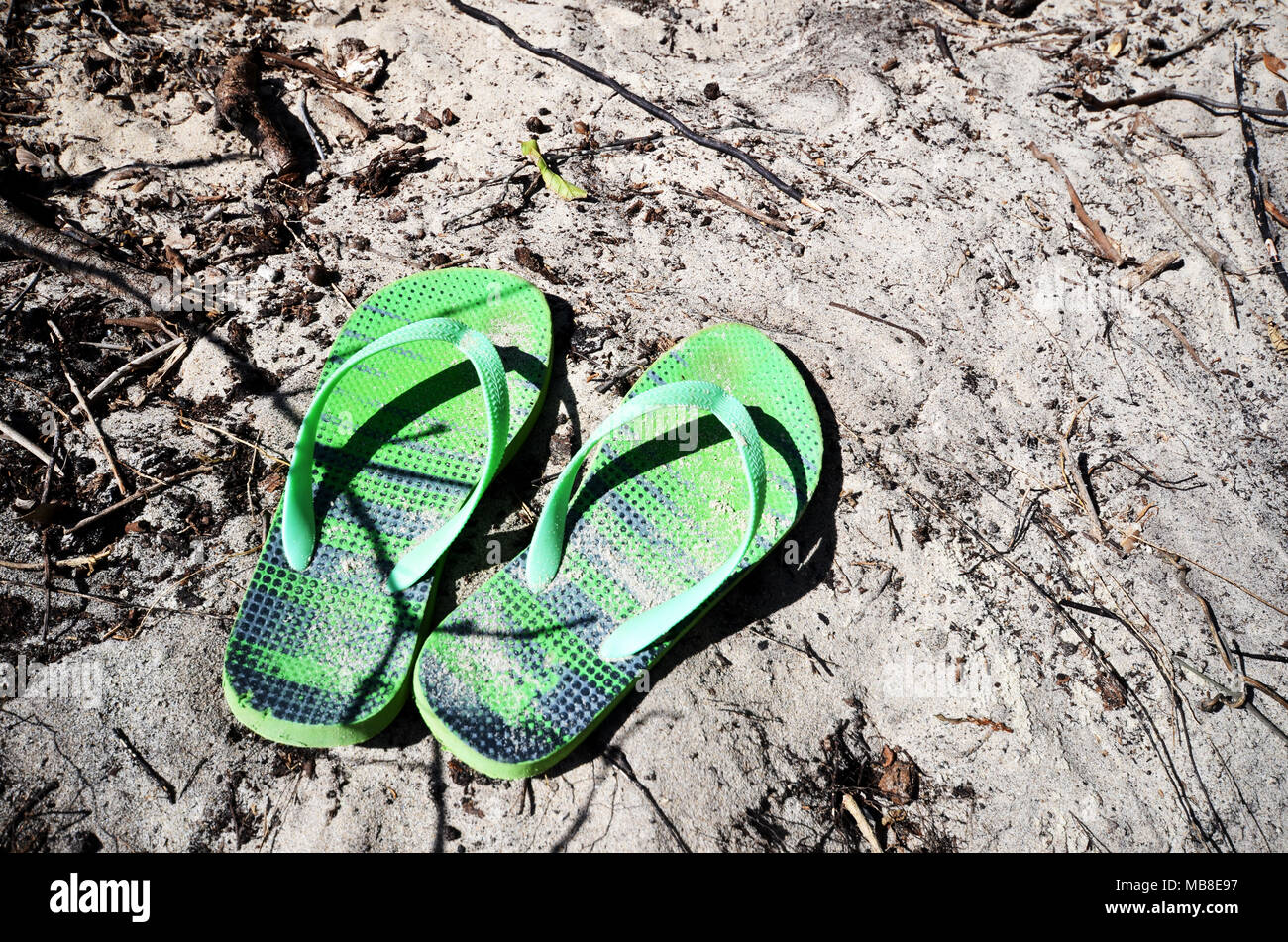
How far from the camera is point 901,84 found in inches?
90.5

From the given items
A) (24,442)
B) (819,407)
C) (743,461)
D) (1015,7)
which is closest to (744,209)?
(819,407)

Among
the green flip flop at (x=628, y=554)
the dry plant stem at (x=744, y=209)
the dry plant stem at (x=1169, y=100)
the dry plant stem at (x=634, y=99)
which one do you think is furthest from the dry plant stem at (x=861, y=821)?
the dry plant stem at (x=1169, y=100)

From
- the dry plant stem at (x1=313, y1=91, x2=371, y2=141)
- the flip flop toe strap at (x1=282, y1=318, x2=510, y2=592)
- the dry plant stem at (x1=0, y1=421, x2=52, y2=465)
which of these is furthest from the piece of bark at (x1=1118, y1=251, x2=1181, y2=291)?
the dry plant stem at (x1=0, y1=421, x2=52, y2=465)

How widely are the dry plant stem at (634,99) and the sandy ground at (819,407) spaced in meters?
0.04

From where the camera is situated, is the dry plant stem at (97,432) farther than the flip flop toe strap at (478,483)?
Yes

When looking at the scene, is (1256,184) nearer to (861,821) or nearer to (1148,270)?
(1148,270)

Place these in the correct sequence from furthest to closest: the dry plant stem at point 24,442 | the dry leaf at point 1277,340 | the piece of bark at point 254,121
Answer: the piece of bark at point 254,121, the dry leaf at point 1277,340, the dry plant stem at point 24,442

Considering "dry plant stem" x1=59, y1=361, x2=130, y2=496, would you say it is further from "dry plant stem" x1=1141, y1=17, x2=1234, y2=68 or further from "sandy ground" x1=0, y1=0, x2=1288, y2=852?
"dry plant stem" x1=1141, y1=17, x2=1234, y2=68

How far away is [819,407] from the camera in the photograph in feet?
5.83

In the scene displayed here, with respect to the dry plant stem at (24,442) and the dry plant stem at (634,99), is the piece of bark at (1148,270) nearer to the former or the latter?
the dry plant stem at (634,99)

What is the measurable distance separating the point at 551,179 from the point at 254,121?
83 cm

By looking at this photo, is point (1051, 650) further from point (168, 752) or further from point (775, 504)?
point (168, 752)

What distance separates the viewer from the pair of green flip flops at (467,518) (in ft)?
4.59
